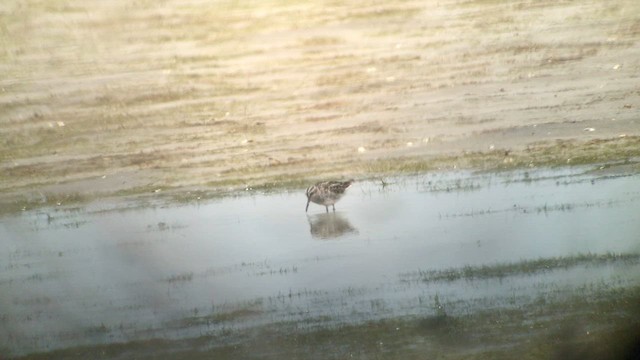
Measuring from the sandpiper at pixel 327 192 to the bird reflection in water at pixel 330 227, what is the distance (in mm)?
54

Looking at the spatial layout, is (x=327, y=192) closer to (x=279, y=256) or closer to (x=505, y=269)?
(x=279, y=256)

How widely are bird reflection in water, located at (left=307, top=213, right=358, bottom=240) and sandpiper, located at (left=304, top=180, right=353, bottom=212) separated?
5 centimetres

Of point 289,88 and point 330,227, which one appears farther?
point 330,227

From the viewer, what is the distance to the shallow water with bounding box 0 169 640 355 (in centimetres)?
187

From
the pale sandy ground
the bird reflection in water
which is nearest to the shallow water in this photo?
the bird reflection in water

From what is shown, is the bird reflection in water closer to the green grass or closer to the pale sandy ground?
the pale sandy ground

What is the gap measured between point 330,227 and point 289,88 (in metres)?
0.51

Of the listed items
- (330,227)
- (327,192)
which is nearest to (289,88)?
(327,192)

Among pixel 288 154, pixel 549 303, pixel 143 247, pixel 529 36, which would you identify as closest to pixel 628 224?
pixel 549 303

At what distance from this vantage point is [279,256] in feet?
6.26

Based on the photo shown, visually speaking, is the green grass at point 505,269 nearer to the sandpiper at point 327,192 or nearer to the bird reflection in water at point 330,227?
the bird reflection in water at point 330,227

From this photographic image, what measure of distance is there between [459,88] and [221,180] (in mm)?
872

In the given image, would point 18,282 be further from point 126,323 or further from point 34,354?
point 126,323

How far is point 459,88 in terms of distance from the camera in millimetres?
1802
